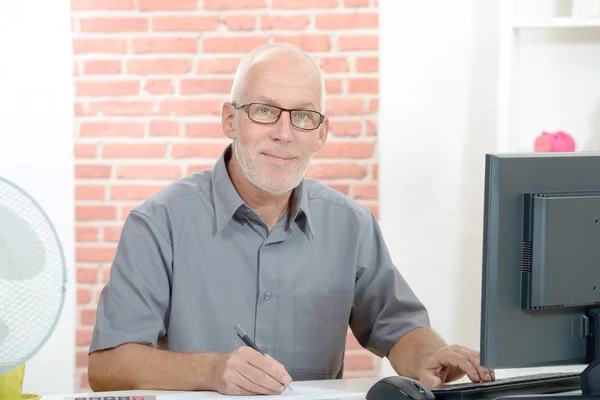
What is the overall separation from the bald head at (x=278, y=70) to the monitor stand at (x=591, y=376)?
826 millimetres

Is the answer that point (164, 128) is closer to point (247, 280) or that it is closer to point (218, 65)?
point (218, 65)

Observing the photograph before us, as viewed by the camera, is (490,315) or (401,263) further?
(401,263)

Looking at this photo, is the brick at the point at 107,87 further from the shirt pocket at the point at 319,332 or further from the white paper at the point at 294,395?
the white paper at the point at 294,395

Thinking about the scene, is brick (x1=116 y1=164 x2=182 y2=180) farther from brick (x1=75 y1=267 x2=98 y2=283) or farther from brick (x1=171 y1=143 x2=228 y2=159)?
brick (x1=75 y1=267 x2=98 y2=283)

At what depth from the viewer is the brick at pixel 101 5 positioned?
115 inches

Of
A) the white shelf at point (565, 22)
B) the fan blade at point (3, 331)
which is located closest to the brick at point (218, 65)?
the white shelf at point (565, 22)

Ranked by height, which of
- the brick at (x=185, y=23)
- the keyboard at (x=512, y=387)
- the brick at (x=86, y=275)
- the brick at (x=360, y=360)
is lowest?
the brick at (x=360, y=360)

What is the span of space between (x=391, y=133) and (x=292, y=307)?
49.8 inches

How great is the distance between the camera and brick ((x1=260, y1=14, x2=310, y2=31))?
9.64 ft

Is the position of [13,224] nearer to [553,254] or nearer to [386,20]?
[553,254]

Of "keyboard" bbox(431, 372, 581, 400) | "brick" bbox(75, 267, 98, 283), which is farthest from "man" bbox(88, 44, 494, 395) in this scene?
"brick" bbox(75, 267, 98, 283)

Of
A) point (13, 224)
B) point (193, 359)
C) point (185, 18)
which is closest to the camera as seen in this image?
point (13, 224)

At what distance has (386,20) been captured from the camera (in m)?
2.97

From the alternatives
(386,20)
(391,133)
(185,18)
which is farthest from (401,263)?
(185,18)
